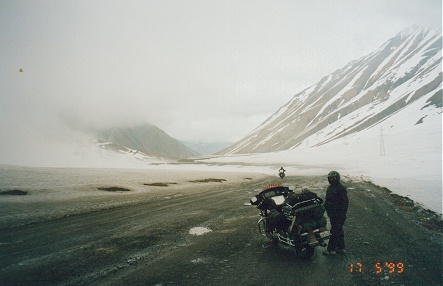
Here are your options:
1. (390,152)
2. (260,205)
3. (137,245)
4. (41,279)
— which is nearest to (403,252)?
(260,205)

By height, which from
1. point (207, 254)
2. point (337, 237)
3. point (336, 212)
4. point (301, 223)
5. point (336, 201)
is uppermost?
point (336, 201)

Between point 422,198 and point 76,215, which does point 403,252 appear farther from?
point 76,215

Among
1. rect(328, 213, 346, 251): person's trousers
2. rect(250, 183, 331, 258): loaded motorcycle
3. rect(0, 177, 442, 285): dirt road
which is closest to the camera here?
rect(0, 177, 442, 285): dirt road

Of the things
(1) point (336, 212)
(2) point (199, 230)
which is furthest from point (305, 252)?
(2) point (199, 230)

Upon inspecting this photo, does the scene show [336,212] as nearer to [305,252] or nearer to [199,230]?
[305,252]

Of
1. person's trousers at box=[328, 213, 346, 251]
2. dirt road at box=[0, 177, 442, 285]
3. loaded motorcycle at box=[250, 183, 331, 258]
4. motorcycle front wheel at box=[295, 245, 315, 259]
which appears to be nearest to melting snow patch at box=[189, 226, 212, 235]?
dirt road at box=[0, 177, 442, 285]

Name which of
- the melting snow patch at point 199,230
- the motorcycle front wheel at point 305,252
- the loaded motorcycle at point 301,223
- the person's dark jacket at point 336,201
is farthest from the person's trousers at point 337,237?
the melting snow patch at point 199,230

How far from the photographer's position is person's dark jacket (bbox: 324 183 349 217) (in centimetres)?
782

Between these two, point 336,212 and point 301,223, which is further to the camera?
point 336,212

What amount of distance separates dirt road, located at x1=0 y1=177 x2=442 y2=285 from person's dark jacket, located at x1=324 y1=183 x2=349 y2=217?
3.89ft

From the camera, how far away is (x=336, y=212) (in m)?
7.83

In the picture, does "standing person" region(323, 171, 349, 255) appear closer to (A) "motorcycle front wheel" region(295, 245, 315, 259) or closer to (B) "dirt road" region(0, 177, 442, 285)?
(B) "dirt road" region(0, 177, 442, 285)

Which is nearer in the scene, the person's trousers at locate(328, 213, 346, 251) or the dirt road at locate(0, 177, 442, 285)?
the dirt road at locate(0, 177, 442, 285)

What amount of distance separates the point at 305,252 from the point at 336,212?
1487mm
